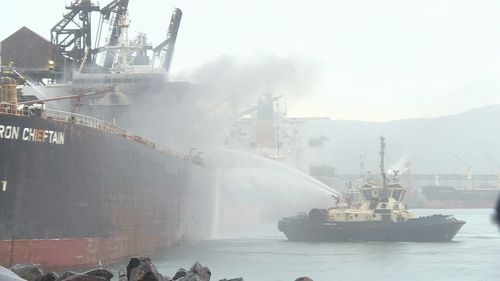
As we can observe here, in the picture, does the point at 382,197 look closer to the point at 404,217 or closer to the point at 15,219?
the point at 404,217

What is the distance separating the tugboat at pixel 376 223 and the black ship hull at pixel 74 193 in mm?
13684

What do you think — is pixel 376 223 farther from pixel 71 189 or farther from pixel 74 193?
pixel 71 189

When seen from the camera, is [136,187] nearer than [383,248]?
Yes

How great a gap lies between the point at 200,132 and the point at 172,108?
5903 mm

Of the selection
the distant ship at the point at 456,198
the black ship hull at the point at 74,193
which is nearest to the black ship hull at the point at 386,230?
the black ship hull at the point at 74,193

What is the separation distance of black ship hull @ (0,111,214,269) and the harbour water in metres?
2.62

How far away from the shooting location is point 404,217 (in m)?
44.8

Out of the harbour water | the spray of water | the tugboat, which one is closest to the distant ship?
the spray of water

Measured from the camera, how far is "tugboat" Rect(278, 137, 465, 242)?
145ft

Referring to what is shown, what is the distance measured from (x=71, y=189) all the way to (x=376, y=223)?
24.4m

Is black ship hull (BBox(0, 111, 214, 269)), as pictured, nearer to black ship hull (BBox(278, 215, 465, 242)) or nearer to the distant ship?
black ship hull (BBox(278, 215, 465, 242))

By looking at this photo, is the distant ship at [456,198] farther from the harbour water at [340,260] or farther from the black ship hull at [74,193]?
the black ship hull at [74,193]

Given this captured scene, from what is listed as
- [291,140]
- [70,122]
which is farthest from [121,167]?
[291,140]

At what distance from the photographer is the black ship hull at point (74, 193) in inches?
910
